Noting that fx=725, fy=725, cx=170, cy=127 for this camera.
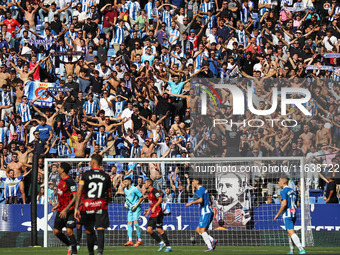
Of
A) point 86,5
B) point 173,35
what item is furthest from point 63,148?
point 86,5

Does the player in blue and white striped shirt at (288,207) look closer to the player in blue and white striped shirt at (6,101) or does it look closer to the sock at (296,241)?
the sock at (296,241)

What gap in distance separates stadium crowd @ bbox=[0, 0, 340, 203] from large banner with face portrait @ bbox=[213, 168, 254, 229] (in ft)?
3.51

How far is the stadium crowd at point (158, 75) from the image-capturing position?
23.1 m

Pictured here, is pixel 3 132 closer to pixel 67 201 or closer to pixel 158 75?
pixel 158 75

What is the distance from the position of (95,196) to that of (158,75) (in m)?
13.0

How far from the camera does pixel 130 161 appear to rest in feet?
66.3

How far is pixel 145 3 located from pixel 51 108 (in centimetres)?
690

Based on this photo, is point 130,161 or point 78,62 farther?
point 78,62

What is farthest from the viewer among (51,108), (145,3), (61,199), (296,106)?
(145,3)

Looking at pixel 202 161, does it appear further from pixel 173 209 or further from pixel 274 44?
pixel 274 44

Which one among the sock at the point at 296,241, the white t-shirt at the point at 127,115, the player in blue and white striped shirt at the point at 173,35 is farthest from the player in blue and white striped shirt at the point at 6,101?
the sock at the point at 296,241

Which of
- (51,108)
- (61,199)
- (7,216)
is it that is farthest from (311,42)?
(61,199)

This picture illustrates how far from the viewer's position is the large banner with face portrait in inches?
794

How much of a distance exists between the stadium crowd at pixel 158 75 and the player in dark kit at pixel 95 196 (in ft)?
23.2
